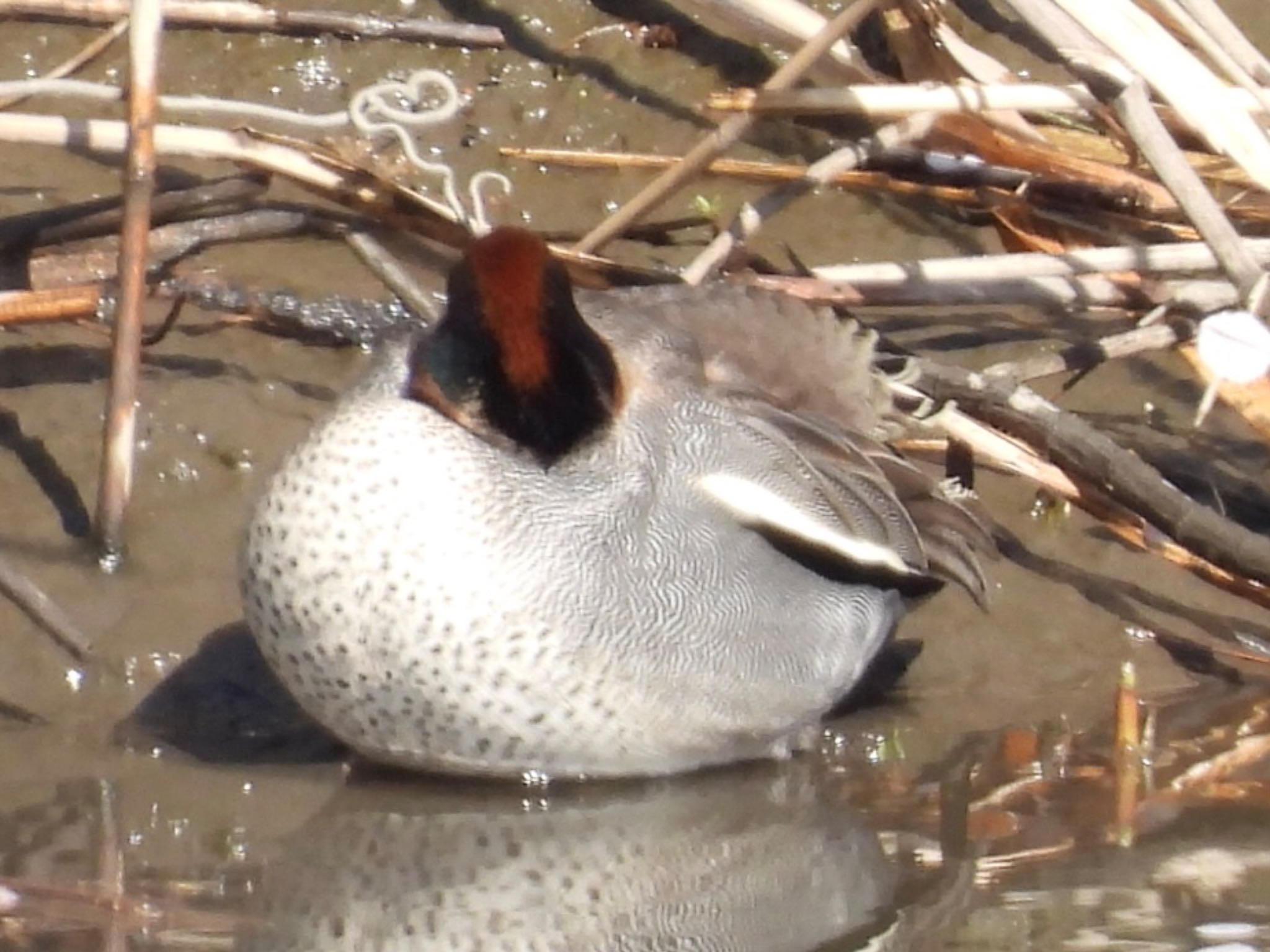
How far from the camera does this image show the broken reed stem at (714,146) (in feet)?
16.7

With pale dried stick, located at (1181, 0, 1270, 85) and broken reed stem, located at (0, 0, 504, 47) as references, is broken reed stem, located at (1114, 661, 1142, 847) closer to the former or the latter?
pale dried stick, located at (1181, 0, 1270, 85)

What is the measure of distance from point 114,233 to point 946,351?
1901mm

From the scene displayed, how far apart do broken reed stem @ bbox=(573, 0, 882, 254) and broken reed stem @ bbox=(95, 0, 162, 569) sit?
1.11 m

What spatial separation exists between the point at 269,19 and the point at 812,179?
4.39 feet

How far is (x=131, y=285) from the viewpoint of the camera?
4398mm

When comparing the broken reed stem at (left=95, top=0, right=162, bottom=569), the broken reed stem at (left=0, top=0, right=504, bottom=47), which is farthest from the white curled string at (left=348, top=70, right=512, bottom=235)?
the broken reed stem at (left=95, top=0, right=162, bottom=569)

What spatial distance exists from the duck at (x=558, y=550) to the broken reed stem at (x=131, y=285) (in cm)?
43

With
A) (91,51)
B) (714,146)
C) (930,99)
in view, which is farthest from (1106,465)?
(91,51)

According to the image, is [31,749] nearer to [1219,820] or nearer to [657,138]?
[1219,820]

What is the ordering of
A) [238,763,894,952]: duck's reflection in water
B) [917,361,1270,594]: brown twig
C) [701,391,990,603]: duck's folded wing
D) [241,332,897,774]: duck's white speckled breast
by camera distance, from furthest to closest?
[917,361,1270,594]: brown twig, [701,391,990,603]: duck's folded wing, [241,332,897,774]: duck's white speckled breast, [238,763,894,952]: duck's reflection in water

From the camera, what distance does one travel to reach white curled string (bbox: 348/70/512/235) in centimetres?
521

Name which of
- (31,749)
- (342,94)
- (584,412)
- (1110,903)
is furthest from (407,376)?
(342,94)

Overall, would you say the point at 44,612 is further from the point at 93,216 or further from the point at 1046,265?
the point at 1046,265

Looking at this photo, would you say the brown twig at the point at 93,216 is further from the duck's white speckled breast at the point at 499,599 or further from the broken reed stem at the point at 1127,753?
the broken reed stem at the point at 1127,753
